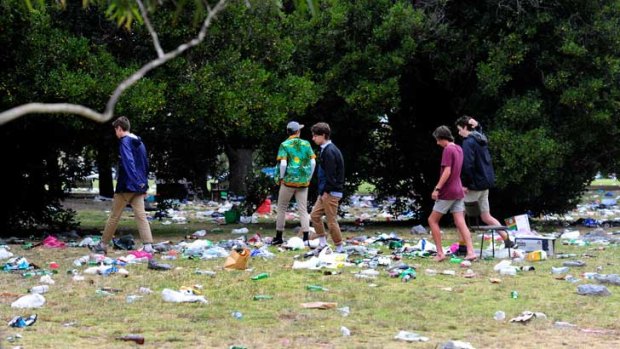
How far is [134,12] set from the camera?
3846 millimetres

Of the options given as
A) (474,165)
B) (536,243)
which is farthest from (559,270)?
(474,165)

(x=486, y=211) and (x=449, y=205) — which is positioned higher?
(x=449, y=205)

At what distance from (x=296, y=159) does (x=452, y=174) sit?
267 centimetres

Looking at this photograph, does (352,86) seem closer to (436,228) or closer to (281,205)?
(281,205)

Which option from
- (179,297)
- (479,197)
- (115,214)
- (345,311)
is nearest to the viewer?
(345,311)

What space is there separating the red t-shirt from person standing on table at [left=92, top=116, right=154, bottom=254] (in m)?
3.81

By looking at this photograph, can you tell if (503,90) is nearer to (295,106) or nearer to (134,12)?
(295,106)

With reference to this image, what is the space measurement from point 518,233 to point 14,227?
8881 mm

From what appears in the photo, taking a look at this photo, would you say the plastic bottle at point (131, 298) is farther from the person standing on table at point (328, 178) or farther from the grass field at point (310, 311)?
the person standing on table at point (328, 178)

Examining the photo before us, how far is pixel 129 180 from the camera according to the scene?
37.6 feet

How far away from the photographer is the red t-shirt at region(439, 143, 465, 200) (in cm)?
1065

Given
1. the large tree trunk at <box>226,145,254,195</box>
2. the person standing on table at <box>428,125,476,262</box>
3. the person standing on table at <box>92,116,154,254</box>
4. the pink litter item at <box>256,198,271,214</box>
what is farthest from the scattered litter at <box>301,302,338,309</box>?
the large tree trunk at <box>226,145,254,195</box>

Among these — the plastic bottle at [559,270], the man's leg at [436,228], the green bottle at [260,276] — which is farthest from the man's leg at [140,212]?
the plastic bottle at [559,270]

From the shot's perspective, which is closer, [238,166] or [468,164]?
[468,164]
